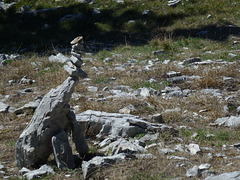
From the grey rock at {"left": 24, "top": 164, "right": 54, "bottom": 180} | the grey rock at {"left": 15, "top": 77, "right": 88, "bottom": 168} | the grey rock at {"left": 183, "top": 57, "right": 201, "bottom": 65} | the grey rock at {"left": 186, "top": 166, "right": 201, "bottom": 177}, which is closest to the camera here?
the grey rock at {"left": 186, "top": 166, "right": 201, "bottom": 177}

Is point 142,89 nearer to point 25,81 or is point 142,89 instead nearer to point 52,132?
point 25,81

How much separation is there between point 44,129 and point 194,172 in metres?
1.67

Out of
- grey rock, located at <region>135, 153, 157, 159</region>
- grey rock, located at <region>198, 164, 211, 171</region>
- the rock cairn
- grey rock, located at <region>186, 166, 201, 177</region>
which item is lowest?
grey rock, located at <region>198, 164, 211, 171</region>

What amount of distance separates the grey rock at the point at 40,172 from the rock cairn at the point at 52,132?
12 cm

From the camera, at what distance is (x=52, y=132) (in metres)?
3.92

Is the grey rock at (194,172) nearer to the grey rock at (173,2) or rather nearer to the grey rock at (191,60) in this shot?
the grey rock at (191,60)

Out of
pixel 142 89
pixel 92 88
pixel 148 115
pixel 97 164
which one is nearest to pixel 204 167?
pixel 97 164

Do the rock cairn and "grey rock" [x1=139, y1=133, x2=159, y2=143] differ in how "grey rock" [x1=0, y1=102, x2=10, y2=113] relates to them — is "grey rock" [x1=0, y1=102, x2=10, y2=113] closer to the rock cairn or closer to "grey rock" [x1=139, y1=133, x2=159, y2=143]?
the rock cairn

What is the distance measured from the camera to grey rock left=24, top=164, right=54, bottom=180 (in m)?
3.59

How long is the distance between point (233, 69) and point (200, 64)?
3.26 ft

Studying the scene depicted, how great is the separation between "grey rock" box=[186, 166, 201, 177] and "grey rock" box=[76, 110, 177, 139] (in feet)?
4.28

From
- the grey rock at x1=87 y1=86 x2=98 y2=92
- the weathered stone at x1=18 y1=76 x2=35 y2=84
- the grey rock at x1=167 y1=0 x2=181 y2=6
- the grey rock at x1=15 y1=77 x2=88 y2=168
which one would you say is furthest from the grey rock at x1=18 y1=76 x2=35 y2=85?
the grey rock at x1=167 y1=0 x2=181 y2=6

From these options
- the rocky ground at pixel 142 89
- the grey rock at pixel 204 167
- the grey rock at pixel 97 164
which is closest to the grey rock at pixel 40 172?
the rocky ground at pixel 142 89

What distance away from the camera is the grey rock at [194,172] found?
3.34 meters
